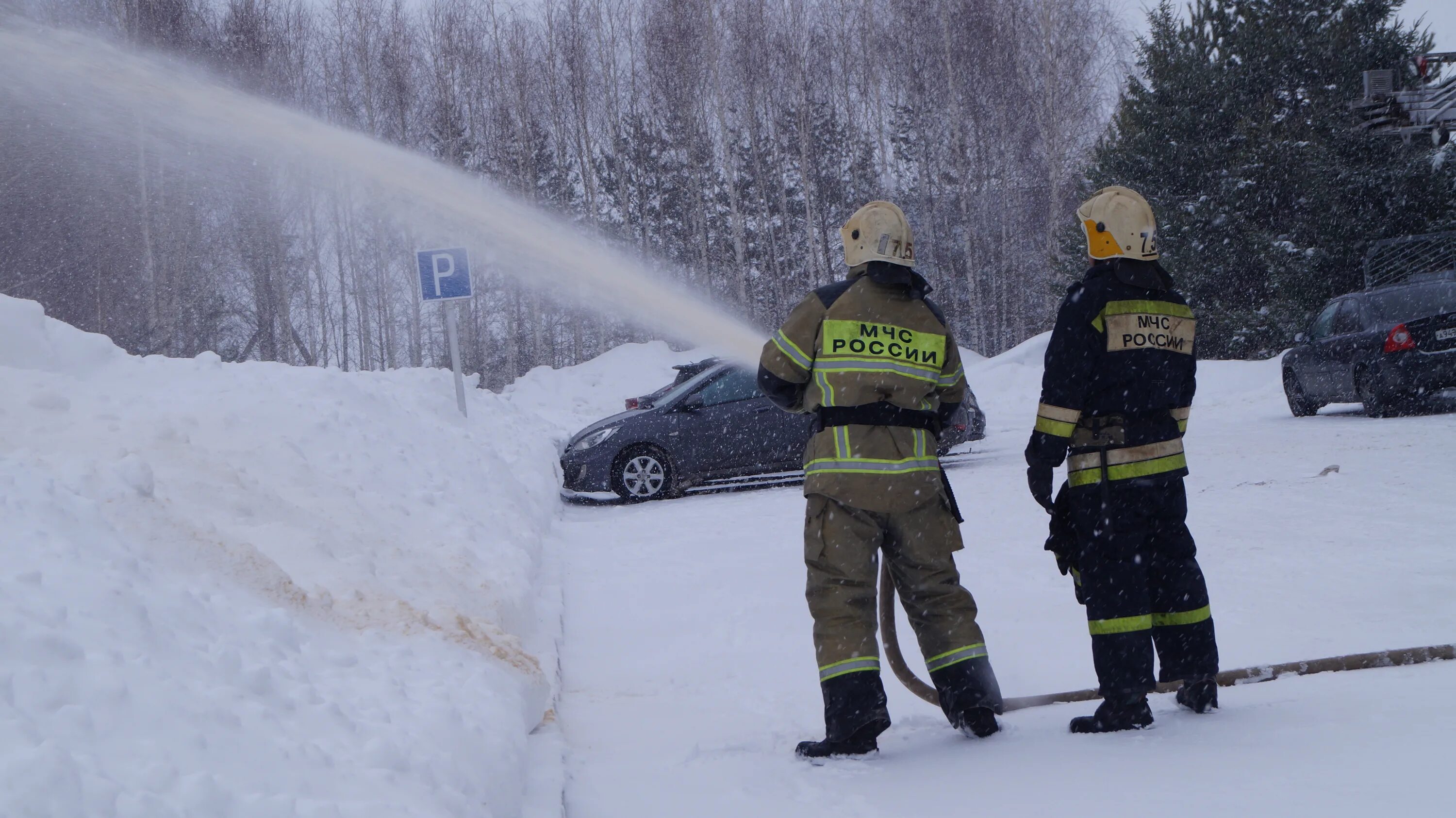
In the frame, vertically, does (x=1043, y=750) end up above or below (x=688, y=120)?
below

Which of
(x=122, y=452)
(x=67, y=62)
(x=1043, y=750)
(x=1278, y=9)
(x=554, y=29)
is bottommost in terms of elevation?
(x=1043, y=750)

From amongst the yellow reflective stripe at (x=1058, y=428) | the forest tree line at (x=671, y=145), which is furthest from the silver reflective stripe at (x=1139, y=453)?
the forest tree line at (x=671, y=145)

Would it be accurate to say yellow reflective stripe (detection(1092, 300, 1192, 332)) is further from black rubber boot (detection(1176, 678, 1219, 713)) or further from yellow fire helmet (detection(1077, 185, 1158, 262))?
black rubber boot (detection(1176, 678, 1219, 713))

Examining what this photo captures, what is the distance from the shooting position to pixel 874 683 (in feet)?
12.0

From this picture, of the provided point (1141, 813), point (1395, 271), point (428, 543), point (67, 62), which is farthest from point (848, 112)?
point (1141, 813)

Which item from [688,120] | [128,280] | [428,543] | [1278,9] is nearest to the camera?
[428,543]

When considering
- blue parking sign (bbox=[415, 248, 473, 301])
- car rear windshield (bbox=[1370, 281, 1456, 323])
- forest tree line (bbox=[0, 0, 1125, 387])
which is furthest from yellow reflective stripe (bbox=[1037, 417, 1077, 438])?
forest tree line (bbox=[0, 0, 1125, 387])

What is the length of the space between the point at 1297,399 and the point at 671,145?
24.0 m

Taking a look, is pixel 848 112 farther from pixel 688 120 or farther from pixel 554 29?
pixel 554 29

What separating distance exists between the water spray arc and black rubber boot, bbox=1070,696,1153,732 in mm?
7007

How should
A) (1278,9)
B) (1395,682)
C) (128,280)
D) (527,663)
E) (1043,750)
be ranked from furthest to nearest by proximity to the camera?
(128,280)
(1278,9)
(527,663)
(1395,682)
(1043,750)

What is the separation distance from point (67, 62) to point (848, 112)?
25.2 metres

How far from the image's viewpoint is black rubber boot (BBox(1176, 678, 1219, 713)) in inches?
149

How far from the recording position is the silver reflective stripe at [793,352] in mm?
3875
